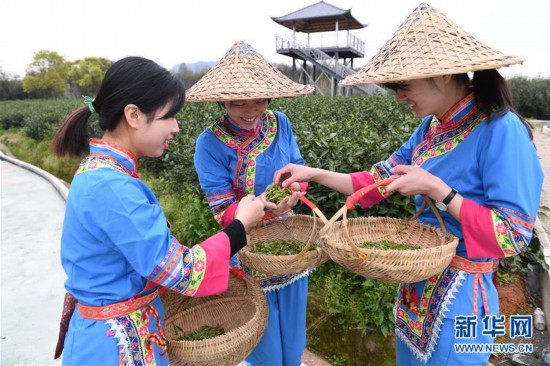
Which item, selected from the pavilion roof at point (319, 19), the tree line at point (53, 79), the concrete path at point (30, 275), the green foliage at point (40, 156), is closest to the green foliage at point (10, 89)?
the tree line at point (53, 79)

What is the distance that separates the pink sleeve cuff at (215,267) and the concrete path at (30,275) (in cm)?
241

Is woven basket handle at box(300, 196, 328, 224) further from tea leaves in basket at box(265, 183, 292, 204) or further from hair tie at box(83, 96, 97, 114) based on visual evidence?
hair tie at box(83, 96, 97, 114)

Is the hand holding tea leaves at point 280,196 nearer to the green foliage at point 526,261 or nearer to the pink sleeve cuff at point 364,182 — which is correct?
the pink sleeve cuff at point 364,182

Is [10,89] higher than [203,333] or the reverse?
the reverse

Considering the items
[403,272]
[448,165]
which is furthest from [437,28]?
[403,272]

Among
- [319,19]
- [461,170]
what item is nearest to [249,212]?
[461,170]

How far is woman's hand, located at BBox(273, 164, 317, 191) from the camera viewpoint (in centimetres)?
223

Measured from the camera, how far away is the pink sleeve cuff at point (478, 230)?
4.87 ft

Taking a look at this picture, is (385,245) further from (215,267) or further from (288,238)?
(215,267)

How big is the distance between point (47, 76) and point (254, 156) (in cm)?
5991

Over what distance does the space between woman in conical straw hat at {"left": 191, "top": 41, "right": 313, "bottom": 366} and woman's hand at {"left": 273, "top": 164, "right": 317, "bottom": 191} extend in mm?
50

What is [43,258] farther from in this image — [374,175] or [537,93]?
[537,93]

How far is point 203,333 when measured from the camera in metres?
2.09

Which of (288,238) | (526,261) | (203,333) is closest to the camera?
(203,333)
